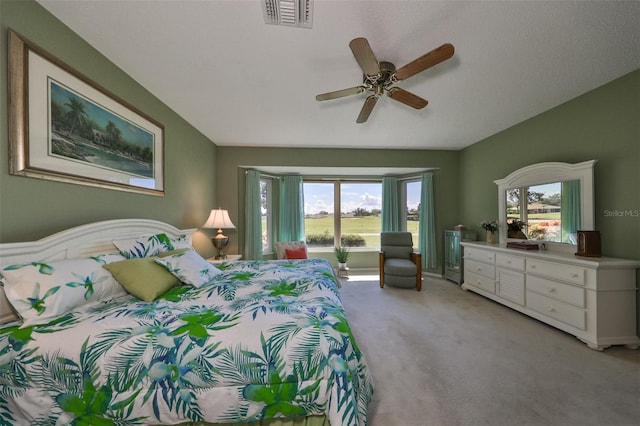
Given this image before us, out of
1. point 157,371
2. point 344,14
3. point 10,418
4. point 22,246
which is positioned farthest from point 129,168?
point 344,14

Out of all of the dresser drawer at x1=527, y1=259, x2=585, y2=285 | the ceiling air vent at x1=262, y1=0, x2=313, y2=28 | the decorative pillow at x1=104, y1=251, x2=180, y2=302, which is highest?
the ceiling air vent at x1=262, y1=0, x2=313, y2=28

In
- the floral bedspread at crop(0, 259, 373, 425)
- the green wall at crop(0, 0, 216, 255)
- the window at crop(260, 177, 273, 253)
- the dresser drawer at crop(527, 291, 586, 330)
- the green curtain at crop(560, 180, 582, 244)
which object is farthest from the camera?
the window at crop(260, 177, 273, 253)

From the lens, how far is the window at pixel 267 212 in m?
4.76

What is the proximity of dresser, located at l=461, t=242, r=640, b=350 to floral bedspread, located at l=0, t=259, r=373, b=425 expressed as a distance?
263 cm

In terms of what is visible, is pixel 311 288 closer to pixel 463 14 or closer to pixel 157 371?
pixel 157 371

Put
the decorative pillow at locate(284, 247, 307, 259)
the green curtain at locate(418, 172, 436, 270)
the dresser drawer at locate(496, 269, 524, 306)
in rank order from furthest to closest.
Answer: the green curtain at locate(418, 172, 436, 270) → the decorative pillow at locate(284, 247, 307, 259) → the dresser drawer at locate(496, 269, 524, 306)

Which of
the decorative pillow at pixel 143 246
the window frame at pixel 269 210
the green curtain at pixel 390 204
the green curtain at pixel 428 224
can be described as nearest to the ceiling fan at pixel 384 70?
the decorative pillow at pixel 143 246

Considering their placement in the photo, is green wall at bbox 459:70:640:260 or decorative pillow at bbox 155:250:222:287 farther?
green wall at bbox 459:70:640:260

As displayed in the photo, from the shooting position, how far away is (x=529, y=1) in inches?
55.4

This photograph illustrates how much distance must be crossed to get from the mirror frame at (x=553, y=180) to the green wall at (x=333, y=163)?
105cm

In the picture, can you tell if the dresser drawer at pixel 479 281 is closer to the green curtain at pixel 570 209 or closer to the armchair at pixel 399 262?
the armchair at pixel 399 262

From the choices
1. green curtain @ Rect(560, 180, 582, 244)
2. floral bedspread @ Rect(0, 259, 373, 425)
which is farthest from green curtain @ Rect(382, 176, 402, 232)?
floral bedspread @ Rect(0, 259, 373, 425)

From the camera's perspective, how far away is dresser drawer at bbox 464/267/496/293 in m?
3.21

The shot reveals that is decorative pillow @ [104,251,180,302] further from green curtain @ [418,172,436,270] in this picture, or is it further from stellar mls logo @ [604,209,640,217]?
green curtain @ [418,172,436,270]
